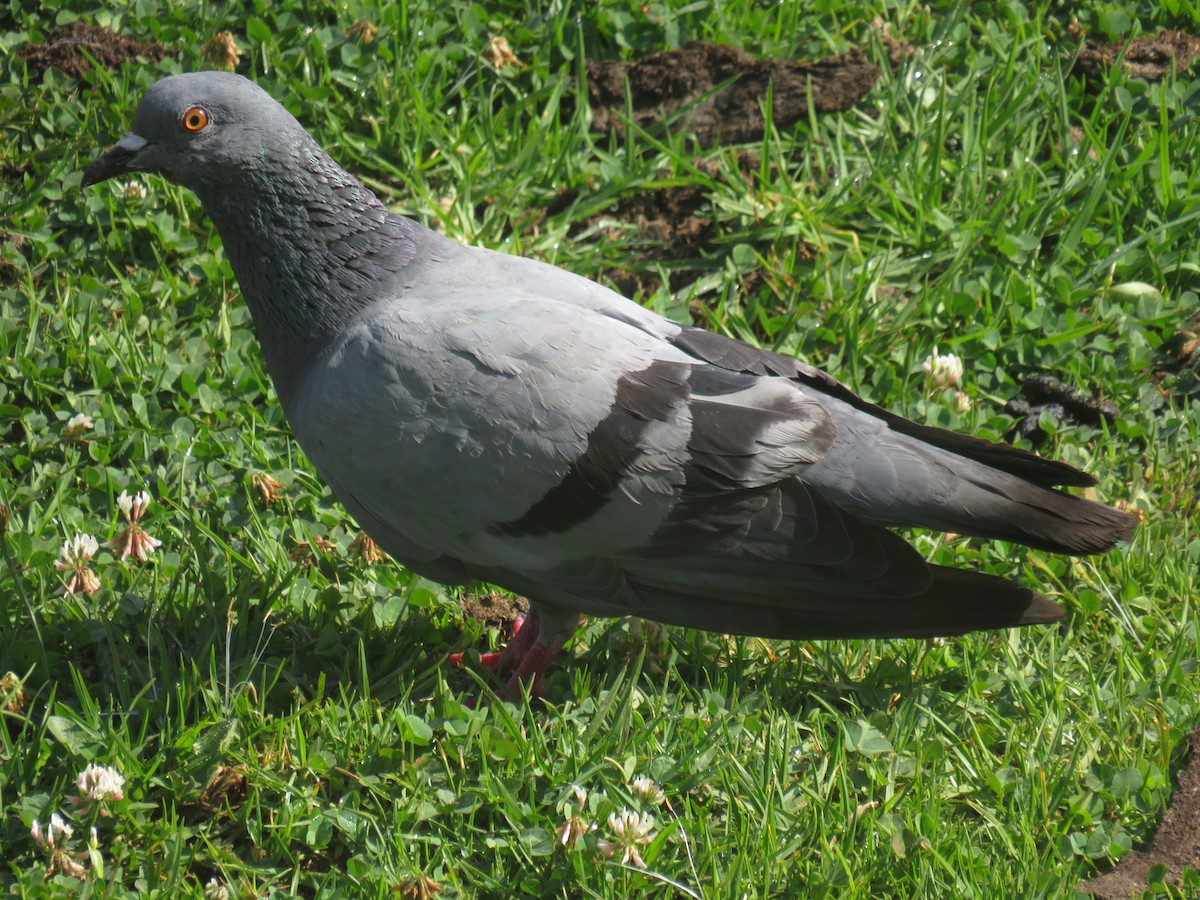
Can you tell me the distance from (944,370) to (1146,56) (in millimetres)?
2280

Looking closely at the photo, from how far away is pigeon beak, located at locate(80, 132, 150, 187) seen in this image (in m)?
3.77

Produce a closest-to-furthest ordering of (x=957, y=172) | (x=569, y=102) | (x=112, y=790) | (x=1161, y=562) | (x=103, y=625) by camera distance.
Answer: (x=112, y=790) → (x=103, y=625) → (x=1161, y=562) → (x=957, y=172) → (x=569, y=102)

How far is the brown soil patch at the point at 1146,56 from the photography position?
579cm

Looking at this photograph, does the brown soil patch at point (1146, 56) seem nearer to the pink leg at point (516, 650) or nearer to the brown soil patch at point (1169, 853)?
the brown soil patch at point (1169, 853)

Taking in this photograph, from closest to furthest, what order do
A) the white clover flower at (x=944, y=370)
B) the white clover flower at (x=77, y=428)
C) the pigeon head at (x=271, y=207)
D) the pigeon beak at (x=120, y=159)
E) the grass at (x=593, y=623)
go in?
the grass at (x=593, y=623) < the pigeon head at (x=271, y=207) < the pigeon beak at (x=120, y=159) < the white clover flower at (x=77, y=428) < the white clover flower at (x=944, y=370)

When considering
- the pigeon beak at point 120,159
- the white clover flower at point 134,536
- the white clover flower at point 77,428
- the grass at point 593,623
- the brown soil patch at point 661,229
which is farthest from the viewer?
the brown soil patch at point 661,229

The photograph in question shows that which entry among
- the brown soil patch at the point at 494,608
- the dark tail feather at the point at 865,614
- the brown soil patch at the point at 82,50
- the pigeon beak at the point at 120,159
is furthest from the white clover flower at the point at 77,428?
the dark tail feather at the point at 865,614

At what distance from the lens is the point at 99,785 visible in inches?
124

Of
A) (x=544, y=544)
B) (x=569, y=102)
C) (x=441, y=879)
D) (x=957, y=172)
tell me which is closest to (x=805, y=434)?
(x=544, y=544)

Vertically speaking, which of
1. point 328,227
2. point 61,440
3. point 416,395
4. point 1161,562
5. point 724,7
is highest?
point 724,7

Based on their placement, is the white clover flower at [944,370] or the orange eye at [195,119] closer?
the orange eye at [195,119]

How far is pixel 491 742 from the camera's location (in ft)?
11.4

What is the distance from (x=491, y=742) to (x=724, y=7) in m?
3.91

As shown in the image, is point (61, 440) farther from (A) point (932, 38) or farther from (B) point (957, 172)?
(A) point (932, 38)
